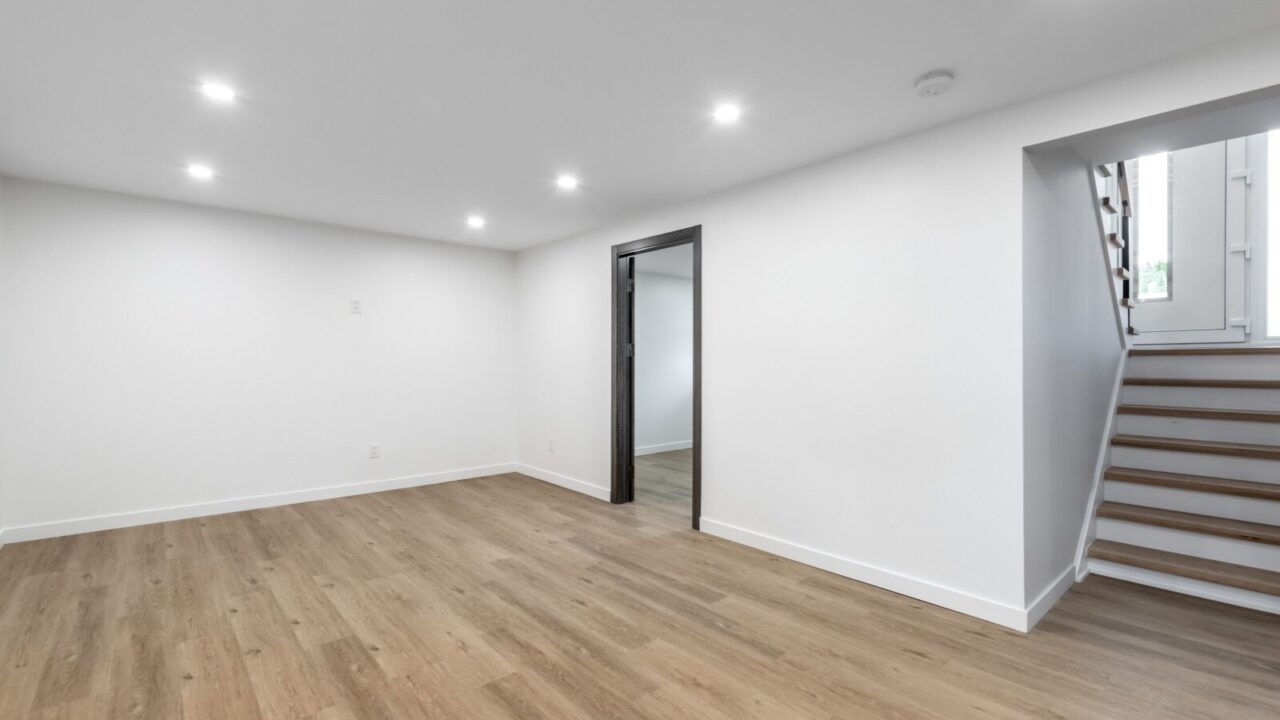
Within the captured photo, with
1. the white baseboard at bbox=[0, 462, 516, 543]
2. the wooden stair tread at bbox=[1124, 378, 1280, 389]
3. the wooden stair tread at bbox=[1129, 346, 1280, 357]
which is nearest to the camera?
the wooden stair tread at bbox=[1124, 378, 1280, 389]

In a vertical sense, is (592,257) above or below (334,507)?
above

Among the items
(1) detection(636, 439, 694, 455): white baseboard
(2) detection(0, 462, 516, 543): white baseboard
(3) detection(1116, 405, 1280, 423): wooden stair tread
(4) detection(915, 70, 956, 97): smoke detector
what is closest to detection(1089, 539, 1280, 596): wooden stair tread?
(3) detection(1116, 405, 1280, 423): wooden stair tread

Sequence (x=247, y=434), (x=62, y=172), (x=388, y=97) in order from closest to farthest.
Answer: (x=388, y=97) → (x=62, y=172) → (x=247, y=434)

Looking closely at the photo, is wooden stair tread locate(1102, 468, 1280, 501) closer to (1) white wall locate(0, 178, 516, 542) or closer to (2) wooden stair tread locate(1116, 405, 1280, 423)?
(2) wooden stair tread locate(1116, 405, 1280, 423)

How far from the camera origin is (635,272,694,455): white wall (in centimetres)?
695

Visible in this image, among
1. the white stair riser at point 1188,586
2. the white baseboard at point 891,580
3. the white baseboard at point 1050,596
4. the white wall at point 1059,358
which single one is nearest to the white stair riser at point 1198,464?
the white wall at point 1059,358

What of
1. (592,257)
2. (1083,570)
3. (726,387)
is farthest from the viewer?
(592,257)

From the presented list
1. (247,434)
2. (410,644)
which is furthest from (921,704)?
(247,434)

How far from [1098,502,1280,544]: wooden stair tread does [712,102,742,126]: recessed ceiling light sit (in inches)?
113

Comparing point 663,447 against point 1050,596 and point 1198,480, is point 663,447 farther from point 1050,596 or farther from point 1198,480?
point 1198,480

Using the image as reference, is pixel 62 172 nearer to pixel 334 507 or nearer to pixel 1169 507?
pixel 334 507

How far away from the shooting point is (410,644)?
7.42 feet

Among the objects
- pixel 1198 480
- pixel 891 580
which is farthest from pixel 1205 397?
pixel 891 580

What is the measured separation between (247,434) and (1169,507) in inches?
237
